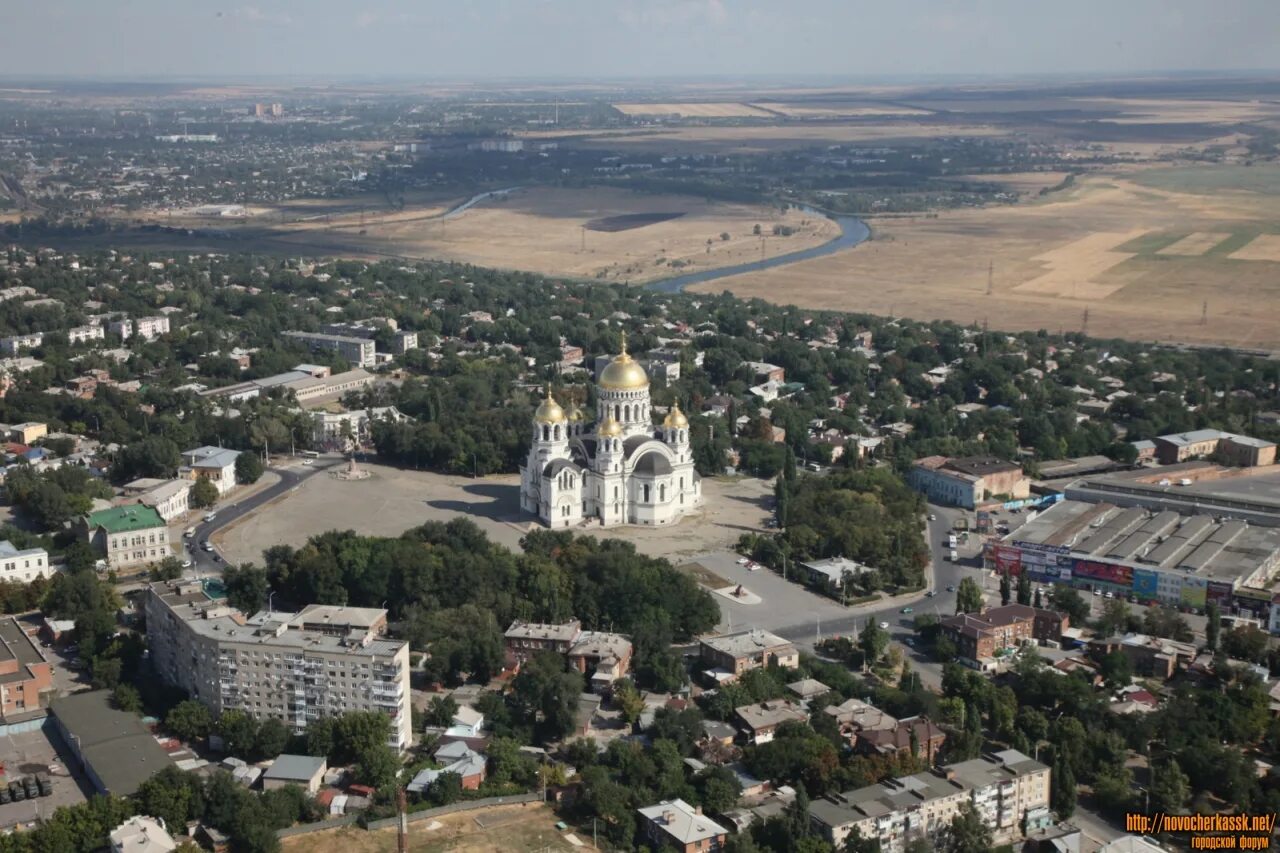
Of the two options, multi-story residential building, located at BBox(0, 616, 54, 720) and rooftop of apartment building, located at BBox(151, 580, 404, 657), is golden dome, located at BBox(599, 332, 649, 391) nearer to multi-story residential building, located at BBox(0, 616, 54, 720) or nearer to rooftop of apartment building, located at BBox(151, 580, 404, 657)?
rooftop of apartment building, located at BBox(151, 580, 404, 657)

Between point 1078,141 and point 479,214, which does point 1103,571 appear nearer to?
point 479,214

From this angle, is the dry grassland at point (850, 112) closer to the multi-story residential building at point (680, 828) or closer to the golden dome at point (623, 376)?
the golden dome at point (623, 376)

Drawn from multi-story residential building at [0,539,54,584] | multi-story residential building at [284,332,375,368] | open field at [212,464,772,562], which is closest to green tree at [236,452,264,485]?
open field at [212,464,772,562]

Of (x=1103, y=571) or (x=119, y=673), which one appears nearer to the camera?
(x=119, y=673)

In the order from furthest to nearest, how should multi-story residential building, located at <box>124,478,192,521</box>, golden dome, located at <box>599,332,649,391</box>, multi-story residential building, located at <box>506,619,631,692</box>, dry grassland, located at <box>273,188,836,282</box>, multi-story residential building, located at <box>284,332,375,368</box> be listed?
dry grassland, located at <box>273,188,836,282</box> → multi-story residential building, located at <box>284,332,375,368</box> → golden dome, located at <box>599,332,649,391</box> → multi-story residential building, located at <box>124,478,192,521</box> → multi-story residential building, located at <box>506,619,631,692</box>

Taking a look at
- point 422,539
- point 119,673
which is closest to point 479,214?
point 422,539
